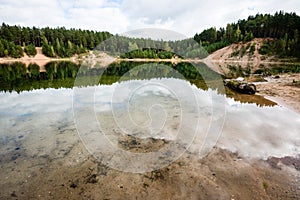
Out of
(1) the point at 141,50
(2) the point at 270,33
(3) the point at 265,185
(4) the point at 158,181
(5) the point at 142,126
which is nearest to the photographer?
(3) the point at 265,185

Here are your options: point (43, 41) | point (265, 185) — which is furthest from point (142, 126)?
point (43, 41)

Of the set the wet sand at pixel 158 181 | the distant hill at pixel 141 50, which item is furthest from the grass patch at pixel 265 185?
the distant hill at pixel 141 50

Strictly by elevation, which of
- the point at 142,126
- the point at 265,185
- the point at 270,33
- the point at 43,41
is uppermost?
the point at 270,33

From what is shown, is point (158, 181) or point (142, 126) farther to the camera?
point (142, 126)

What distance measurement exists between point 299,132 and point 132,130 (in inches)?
398

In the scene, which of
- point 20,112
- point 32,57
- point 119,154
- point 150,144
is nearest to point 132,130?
point 150,144

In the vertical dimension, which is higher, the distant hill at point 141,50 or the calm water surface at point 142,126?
the distant hill at point 141,50

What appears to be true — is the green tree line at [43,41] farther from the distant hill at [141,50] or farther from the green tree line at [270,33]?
the green tree line at [270,33]

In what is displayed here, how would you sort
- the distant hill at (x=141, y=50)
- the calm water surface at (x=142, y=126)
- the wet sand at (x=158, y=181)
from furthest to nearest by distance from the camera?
the distant hill at (x=141, y=50), the calm water surface at (x=142, y=126), the wet sand at (x=158, y=181)

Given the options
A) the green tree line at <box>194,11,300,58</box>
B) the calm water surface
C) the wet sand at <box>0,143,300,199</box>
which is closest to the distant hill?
the green tree line at <box>194,11,300,58</box>

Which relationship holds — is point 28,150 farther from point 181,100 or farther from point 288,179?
point 181,100

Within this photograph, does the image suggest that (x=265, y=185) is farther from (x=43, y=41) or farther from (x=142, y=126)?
(x=43, y=41)

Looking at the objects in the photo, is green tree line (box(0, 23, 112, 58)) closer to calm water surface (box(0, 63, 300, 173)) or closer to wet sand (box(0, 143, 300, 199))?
calm water surface (box(0, 63, 300, 173))

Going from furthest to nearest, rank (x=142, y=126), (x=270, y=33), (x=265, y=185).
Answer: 1. (x=270, y=33)
2. (x=142, y=126)
3. (x=265, y=185)
